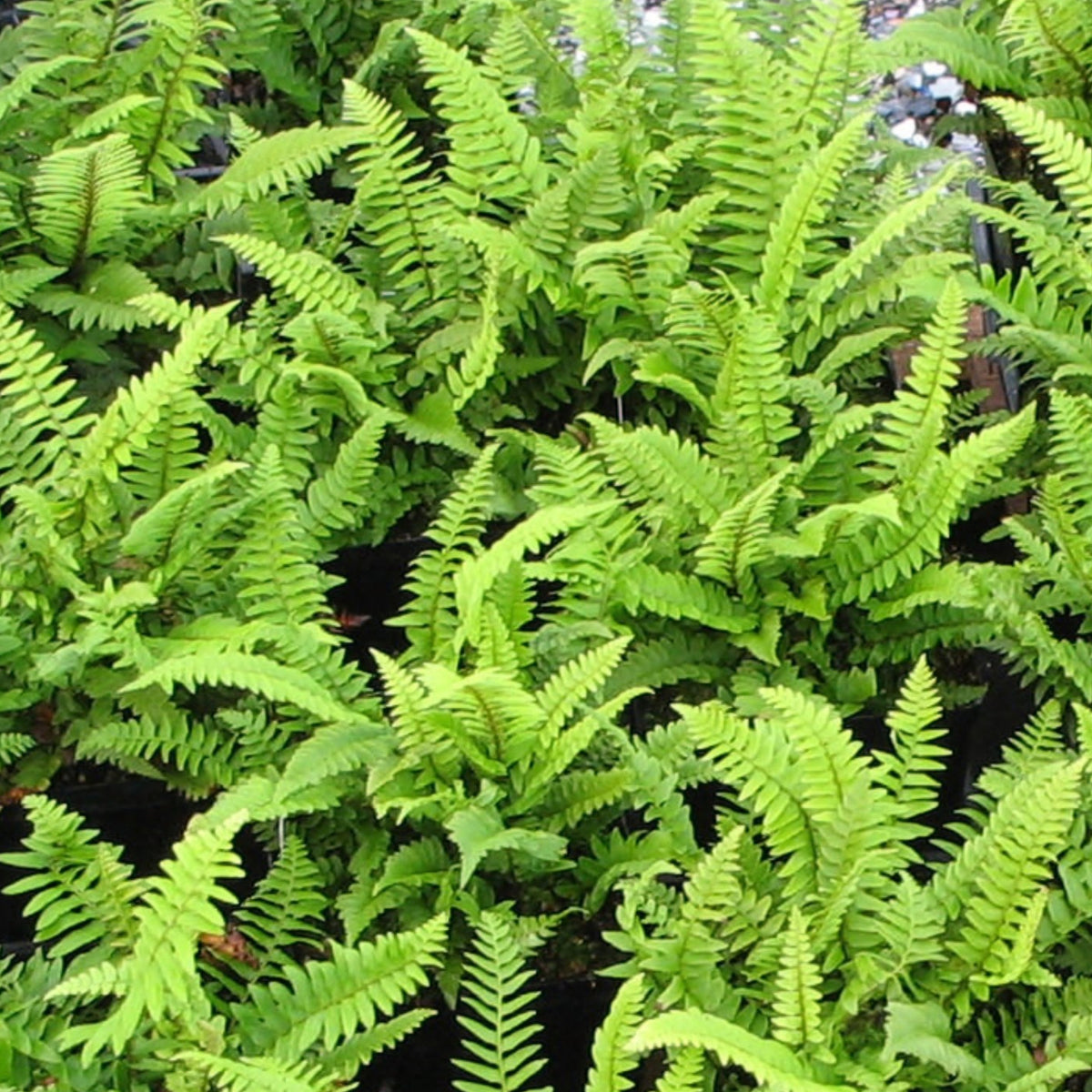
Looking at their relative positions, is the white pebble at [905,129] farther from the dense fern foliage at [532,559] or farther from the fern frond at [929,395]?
the fern frond at [929,395]

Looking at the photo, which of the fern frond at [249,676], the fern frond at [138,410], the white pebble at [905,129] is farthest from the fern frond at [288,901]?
the white pebble at [905,129]

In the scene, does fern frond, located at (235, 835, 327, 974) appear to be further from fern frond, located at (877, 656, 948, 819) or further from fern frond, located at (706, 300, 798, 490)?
fern frond, located at (706, 300, 798, 490)

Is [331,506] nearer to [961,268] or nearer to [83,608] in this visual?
[83,608]

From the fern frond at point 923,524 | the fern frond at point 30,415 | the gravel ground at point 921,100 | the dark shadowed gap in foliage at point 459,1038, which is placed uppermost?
the gravel ground at point 921,100

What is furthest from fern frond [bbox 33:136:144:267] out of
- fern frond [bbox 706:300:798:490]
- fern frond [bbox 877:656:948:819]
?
fern frond [bbox 877:656:948:819]

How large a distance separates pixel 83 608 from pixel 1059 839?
6.09 ft

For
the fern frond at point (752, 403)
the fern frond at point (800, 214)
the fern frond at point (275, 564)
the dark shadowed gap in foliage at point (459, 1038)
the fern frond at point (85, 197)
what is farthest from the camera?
the fern frond at point (85, 197)

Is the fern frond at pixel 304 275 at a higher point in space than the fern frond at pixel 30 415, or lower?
higher

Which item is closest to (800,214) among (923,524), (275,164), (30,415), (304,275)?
(923,524)

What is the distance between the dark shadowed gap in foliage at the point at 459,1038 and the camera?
9.62 ft

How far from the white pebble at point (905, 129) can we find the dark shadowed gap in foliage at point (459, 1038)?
2812 mm

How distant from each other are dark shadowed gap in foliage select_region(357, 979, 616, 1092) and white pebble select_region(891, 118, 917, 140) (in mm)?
2812

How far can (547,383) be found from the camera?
3719mm

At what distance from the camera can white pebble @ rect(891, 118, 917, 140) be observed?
183 inches
